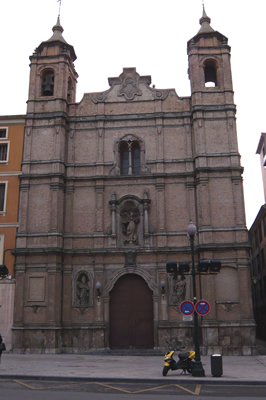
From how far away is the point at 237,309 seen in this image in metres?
26.7

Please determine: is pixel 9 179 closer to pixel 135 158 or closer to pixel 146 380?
pixel 135 158

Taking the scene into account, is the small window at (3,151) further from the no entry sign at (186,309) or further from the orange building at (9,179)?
the no entry sign at (186,309)

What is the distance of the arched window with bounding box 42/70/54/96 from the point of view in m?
32.7

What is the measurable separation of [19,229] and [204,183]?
13.0 m

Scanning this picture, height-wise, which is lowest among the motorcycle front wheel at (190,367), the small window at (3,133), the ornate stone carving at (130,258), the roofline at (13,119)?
the motorcycle front wheel at (190,367)

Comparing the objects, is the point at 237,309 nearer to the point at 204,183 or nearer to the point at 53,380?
the point at 204,183

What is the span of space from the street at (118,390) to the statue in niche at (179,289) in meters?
12.9

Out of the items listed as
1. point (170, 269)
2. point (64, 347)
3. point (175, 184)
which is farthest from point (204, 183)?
point (64, 347)

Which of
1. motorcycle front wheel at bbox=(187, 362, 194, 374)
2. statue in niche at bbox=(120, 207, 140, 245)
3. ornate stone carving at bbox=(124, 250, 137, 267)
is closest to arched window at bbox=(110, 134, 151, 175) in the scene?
statue in niche at bbox=(120, 207, 140, 245)

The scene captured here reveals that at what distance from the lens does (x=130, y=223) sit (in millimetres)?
29172

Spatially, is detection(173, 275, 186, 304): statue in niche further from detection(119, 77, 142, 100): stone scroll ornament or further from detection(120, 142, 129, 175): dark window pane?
detection(119, 77, 142, 100): stone scroll ornament

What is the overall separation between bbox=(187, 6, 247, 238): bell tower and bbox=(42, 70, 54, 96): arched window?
10.6 m

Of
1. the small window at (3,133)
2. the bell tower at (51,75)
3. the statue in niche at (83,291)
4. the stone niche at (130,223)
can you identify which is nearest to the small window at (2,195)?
the small window at (3,133)

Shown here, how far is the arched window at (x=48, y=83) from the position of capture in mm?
32691
